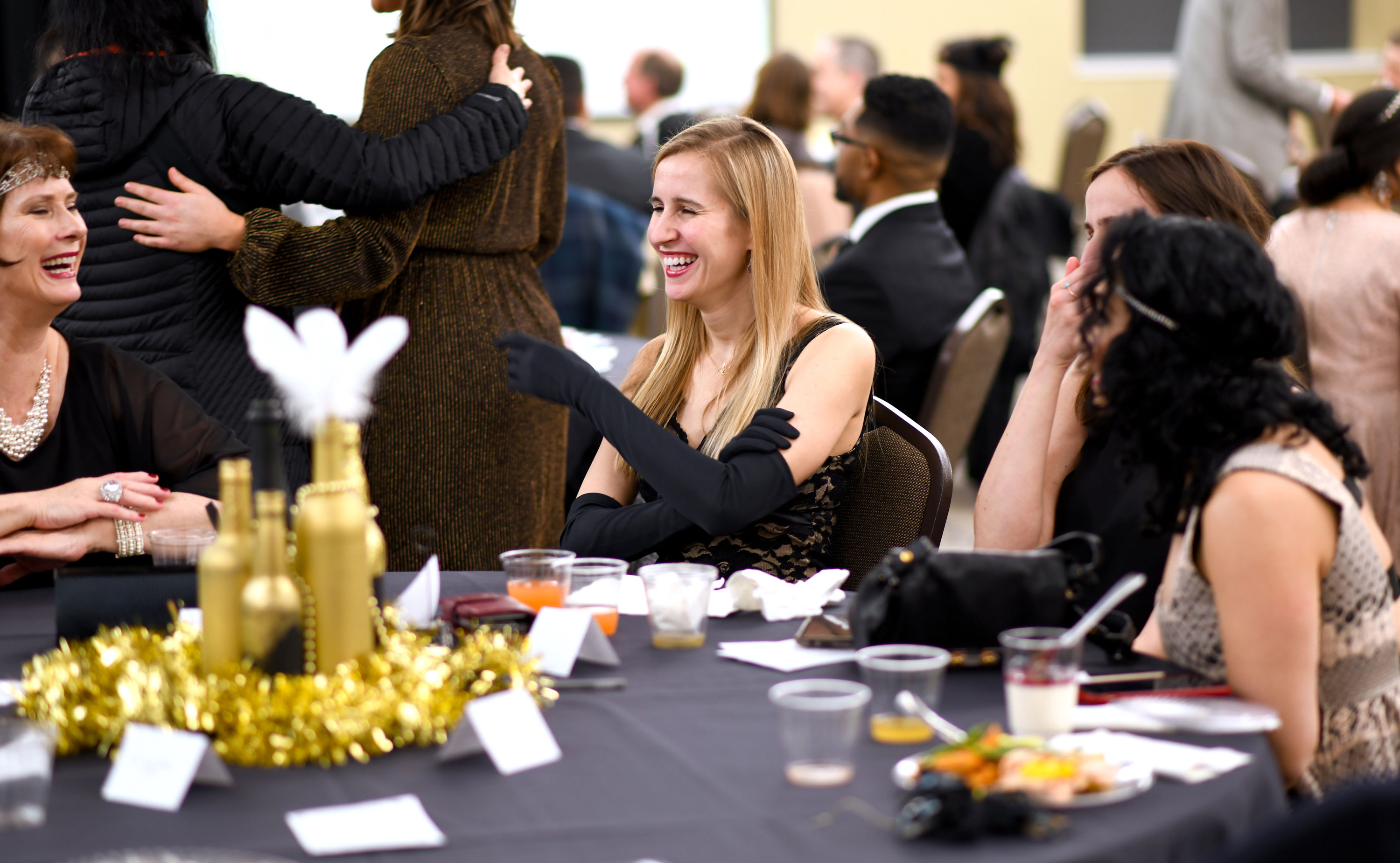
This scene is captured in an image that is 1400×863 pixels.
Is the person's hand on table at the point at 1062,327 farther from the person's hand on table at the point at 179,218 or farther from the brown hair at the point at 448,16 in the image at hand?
the person's hand on table at the point at 179,218

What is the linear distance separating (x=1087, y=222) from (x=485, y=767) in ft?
4.66

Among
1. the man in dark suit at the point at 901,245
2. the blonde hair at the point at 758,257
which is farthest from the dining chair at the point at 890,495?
the man in dark suit at the point at 901,245

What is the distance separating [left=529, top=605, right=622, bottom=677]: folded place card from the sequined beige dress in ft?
2.09

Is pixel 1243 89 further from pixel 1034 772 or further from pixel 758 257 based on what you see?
pixel 1034 772

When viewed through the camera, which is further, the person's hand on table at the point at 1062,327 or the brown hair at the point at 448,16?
the brown hair at the point at 448,16

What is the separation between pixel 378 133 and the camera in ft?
8.21

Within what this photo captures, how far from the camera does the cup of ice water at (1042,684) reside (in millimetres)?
1199

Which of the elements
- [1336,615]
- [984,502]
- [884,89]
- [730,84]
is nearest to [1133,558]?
[984,502]

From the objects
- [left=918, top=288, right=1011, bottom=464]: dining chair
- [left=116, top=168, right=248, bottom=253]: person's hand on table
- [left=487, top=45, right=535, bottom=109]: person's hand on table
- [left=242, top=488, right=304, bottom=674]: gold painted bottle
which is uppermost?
[left=487, top=45, right=535, bottom=109]: person's hand on table

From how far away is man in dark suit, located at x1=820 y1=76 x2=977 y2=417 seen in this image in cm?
372

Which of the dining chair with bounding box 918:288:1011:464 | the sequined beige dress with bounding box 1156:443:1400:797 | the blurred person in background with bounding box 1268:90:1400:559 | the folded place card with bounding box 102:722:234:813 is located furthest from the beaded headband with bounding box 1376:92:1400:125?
the folded place card with bounding box 102:722:234:813

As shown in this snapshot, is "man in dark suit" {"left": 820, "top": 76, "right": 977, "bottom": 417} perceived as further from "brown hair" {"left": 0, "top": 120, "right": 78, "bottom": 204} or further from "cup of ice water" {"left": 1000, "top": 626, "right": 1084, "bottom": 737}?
"cup of ice water" {"left": 1000, "top": 626, "right": 1084, "bottom": 737}

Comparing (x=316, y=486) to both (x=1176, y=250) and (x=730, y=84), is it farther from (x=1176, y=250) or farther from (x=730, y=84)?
(x=730, y=84)

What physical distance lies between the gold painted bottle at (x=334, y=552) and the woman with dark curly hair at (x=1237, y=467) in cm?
82
